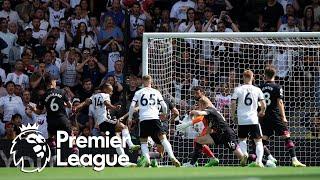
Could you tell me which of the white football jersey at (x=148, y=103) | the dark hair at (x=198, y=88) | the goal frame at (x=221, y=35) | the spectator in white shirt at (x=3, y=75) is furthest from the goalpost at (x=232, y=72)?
the spectator in white shirt at (x=3, y=75)

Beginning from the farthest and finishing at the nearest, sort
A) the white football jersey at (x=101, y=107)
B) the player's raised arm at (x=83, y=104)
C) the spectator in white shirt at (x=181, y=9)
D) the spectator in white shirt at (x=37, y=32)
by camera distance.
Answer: the spectator in white shirt at (x=181, y=9), the spectator in white shirt at (x=37, y=32), the player's raised arm at (x=83, y=104), the white football jersey at (x=101, y=107)

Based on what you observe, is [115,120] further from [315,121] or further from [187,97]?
[315,121]

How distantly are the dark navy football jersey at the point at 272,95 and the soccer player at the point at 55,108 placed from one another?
11.7 ft

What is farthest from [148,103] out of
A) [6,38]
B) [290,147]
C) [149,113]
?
[6,38]

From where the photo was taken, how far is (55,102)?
17625 mm

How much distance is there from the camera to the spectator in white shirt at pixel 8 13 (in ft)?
69.0

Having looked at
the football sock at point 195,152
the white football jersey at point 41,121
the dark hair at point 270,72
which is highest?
the dark hair at point 270,72

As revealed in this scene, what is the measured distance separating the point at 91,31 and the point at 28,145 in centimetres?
396

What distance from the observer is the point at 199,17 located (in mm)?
20625

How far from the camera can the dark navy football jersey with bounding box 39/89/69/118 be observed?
17.6 m

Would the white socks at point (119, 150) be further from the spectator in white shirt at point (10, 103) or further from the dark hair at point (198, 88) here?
the spectator in white shirt at point (10, 103)

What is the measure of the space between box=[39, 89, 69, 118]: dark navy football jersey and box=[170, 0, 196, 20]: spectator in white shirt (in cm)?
422

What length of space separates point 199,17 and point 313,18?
2.37m

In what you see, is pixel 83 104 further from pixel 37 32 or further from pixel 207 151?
pixel 37 32
